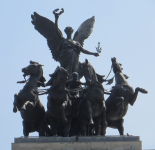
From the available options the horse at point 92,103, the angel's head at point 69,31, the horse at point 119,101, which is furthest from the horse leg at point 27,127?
the angel's head at point 69,31

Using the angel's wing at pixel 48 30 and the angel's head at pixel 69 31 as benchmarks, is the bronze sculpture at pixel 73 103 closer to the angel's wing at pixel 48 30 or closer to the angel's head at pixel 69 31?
the angel's head at pixel 69 31

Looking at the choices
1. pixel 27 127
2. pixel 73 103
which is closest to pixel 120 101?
pixel 73 103

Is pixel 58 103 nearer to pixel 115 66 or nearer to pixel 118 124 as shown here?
pixel 118 124

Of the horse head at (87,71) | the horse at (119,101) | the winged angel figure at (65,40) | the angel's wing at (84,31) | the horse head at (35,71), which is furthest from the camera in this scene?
the angel's wing at (84,31)

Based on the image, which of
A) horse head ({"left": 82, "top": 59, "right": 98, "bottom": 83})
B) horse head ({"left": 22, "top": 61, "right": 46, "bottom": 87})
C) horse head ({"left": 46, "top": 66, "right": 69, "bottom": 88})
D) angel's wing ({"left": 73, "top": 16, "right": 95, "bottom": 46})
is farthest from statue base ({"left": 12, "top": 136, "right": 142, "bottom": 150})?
angel's wing ({"left": 73, "top": 16, "right": 95, "bottom": 46})

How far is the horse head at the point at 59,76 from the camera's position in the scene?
64.1 feet

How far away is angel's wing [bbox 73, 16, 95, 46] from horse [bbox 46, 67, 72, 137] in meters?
4.85

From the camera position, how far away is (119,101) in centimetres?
1995

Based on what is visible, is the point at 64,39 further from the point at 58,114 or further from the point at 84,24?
the point at 58,114

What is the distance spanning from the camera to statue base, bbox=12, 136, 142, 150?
18.6 metres

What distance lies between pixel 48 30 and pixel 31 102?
210 inches

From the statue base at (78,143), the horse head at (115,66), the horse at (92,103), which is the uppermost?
the horse head at (115,66)

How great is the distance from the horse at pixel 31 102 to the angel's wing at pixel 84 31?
13.3 ft

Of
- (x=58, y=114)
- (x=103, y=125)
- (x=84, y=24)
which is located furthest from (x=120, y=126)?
(x=84, y=24)
